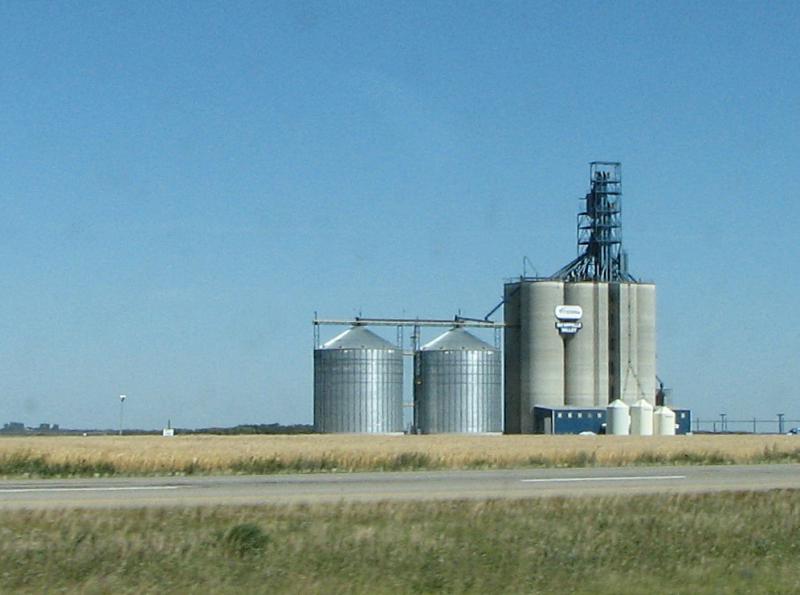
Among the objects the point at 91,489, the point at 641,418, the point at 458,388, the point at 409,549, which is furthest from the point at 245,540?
the point at 458,388

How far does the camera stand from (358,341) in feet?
301

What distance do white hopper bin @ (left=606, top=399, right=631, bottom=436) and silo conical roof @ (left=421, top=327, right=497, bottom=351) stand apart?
10.9 m

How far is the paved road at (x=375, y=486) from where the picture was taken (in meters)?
25.5

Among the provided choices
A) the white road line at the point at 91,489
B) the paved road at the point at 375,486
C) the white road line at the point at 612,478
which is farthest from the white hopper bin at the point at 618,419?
the white road line at the point at 91,489

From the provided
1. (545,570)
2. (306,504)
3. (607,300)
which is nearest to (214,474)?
(306,504)

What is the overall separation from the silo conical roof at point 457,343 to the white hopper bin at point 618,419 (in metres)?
10.9

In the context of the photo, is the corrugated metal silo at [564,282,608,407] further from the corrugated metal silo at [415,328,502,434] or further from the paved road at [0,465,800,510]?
the paved road at [0,465,800,510]

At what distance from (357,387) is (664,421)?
2325 centimetres

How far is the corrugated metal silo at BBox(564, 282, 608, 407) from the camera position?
9288 centimetres

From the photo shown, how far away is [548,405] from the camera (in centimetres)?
9175

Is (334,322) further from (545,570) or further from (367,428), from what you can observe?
(545,570)

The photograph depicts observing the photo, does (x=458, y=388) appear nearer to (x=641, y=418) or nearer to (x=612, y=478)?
(x=641, y=418)

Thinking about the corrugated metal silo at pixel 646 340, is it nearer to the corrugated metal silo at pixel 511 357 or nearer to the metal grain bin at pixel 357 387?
the corrugated metal silo at pixel 511 357

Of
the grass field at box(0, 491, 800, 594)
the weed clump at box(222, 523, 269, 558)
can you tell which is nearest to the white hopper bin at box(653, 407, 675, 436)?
the grass field at box(0, 491, 800, 594)
